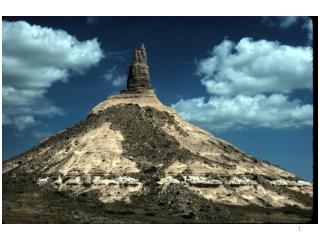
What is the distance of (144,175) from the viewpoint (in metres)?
124

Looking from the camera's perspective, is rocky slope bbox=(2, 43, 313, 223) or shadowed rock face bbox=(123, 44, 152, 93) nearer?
rocky slope bbox=(2, 43, 313, 223)

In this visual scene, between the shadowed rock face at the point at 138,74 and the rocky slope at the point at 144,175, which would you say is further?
the shadowed rock face at the point at 138,74

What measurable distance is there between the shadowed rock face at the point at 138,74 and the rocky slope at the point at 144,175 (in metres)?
0.25

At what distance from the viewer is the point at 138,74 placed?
157 m

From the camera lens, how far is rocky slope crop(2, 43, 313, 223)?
351ft

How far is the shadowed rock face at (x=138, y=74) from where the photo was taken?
15662 centimetres

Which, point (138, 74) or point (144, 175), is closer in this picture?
point (144, 175)

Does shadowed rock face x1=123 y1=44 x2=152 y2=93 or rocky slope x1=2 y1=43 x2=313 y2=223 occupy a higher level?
shadowed rock face x1=123 y1=44 x2=152 y2=93

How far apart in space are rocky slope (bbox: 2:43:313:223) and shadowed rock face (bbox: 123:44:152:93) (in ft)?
0.80

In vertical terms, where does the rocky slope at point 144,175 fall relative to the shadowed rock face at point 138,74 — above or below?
below

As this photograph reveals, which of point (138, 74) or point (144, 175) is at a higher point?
point (138, 74)

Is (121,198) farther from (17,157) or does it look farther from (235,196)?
(17,157)

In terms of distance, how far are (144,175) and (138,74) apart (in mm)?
39987
